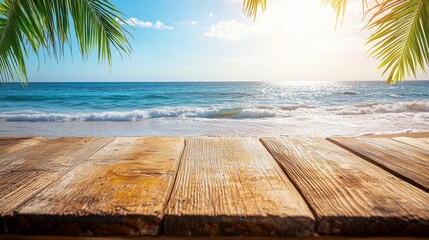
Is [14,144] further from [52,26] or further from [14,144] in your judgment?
[52,26]

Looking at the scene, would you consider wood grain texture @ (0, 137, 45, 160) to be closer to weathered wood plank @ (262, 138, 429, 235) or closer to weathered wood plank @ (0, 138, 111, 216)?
weathered wood plank @ (0, 138, 111, 216)

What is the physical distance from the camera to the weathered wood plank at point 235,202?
1.78ft

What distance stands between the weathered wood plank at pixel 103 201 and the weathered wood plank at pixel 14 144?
0.45 m

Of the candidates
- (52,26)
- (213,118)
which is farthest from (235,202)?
(213,118)

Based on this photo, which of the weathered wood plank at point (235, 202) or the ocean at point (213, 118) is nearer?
the weathered wood plank at point (235, 202)

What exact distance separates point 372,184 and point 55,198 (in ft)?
2.59

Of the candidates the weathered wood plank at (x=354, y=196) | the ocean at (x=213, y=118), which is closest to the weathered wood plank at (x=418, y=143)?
the weathered wood plank at (x=354, y=196)

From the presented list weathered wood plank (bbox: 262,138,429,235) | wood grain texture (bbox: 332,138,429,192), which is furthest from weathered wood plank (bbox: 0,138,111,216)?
wood grain texture (bbox: 332,138,429,192)

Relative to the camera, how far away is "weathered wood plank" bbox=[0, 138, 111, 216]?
2.18 feet

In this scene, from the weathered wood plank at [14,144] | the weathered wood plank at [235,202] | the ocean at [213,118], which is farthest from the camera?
the ocean at [213,118]

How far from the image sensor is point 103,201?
0.61m

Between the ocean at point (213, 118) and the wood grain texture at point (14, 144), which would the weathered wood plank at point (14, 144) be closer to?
the wood grain texture at point (14, 144)

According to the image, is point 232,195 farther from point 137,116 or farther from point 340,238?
point 137,116

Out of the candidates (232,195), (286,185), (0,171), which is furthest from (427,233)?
(0,171)
